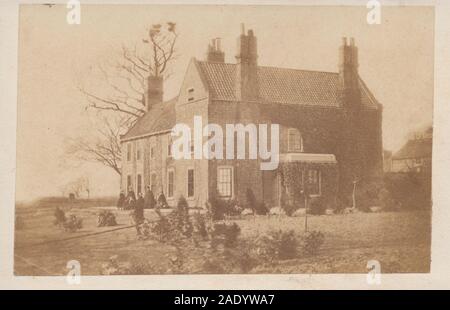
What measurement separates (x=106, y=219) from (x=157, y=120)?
1720 mm

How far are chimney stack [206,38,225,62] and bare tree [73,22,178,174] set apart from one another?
52cm

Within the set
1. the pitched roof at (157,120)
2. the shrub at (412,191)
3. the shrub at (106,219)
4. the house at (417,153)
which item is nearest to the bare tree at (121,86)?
the pitched roof at (157,120)

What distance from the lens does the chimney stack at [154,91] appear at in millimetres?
9258

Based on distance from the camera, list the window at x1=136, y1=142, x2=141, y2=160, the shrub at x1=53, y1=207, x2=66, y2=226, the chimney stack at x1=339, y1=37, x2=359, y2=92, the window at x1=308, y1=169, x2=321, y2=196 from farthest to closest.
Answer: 1. the window at x1=136, y1=142, x2=141, y2=160
2. the window at x1=308, y1=169, x2=321, y2=196
3. the chimney stack at x1=339, y1=37, x2=359, y2=92
4. the shrub at x1=53, y1=207, x2=66, y2=226

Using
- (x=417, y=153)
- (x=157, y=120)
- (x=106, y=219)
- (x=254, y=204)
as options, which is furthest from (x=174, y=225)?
(x=417, y=153)

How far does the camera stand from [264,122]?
9.32 m

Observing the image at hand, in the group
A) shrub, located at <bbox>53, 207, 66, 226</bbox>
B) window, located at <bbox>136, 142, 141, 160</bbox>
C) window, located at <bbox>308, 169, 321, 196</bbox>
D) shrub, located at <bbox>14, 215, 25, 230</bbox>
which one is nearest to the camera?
shrub, located at <bbox>14, 215, 25, 230</bbox>

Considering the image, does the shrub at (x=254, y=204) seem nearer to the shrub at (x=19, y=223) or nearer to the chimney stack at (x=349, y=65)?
the chimney stack at (x=349, y=65)

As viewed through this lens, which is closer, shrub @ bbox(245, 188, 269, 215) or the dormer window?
shrub @ bbox(245, 188, 269, 215)

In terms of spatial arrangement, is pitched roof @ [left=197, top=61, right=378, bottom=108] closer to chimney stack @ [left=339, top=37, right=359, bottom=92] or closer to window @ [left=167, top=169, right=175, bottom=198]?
chimney stack @ [left=339, top=37, right=359, bottom=92]

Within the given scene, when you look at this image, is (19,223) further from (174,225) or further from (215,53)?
(215,53)

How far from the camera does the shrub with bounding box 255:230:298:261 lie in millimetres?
9008

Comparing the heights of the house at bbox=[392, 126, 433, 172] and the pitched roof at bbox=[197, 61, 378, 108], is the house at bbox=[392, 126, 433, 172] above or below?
below

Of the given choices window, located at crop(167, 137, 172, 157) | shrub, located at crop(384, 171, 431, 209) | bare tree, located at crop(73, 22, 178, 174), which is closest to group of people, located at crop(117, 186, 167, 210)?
bare tree, located at crop(73, 22, 178, 174)
